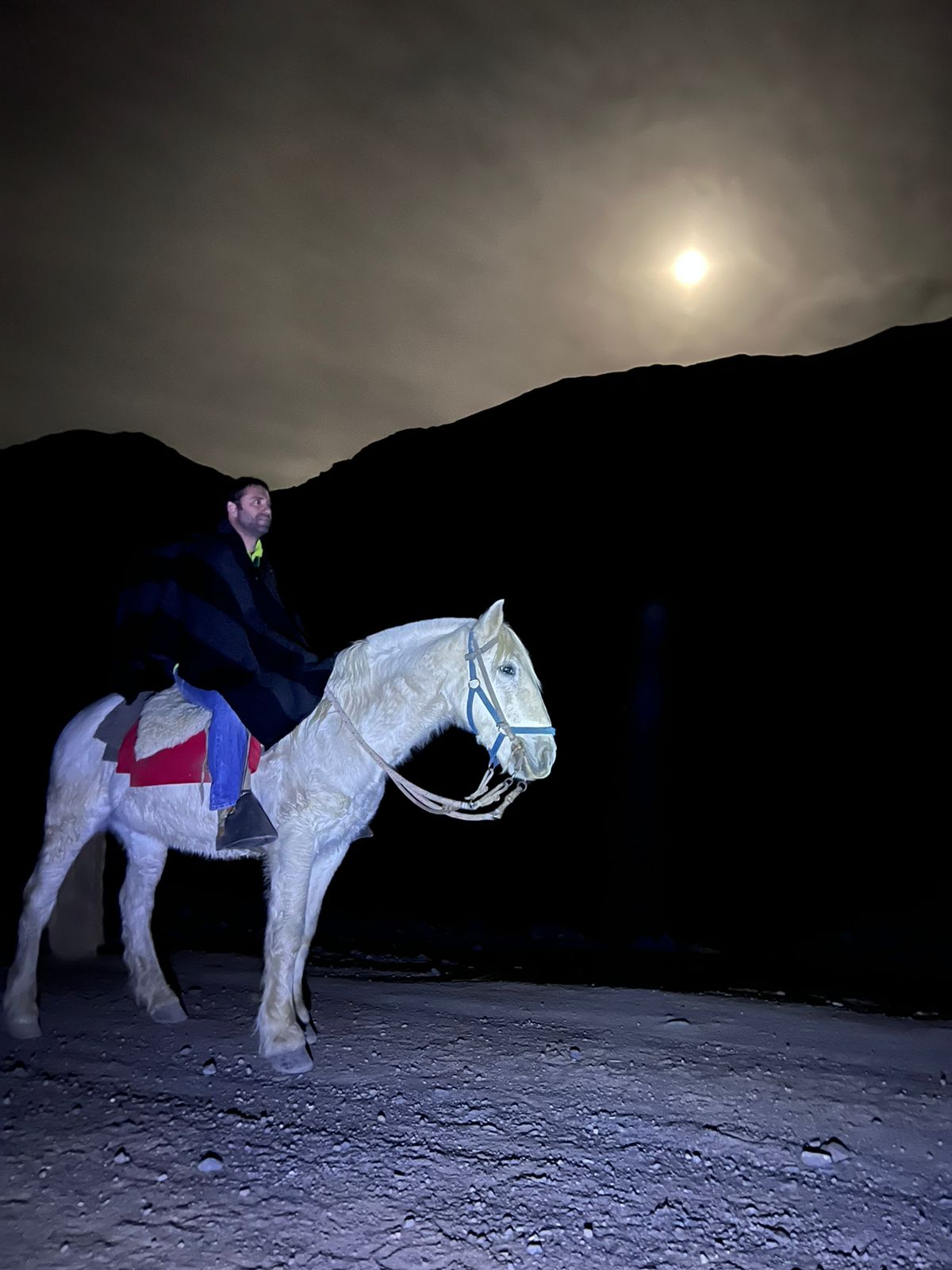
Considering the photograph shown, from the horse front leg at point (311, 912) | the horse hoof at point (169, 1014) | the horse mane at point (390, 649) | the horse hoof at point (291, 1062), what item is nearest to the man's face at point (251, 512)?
the horse mane at point (390, 649)

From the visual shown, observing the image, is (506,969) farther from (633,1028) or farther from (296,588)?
(296,588)

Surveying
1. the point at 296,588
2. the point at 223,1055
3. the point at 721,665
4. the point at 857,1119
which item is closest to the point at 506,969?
the point at 223,1055

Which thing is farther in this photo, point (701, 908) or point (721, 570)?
point (721, 570)

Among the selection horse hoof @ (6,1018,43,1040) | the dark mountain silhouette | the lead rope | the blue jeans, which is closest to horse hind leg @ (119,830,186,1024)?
horse hoof @ (6,1018,43,1040)

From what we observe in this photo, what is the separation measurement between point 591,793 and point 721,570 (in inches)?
633

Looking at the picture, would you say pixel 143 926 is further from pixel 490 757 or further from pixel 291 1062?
pixel 490 757

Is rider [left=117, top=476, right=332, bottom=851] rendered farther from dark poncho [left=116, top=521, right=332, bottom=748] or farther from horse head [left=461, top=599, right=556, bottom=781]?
horse head [left=461, top=599, right=556, bottom=781]

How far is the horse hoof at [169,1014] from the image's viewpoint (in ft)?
14.7

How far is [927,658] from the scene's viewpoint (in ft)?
84.0

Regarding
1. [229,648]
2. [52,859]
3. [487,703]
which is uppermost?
[229,648]

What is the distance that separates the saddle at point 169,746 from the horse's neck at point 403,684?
0.70 meters

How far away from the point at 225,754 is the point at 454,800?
4.60 ft

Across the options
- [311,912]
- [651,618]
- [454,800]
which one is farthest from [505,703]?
[651,618]

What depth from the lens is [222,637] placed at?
13.4 feet
